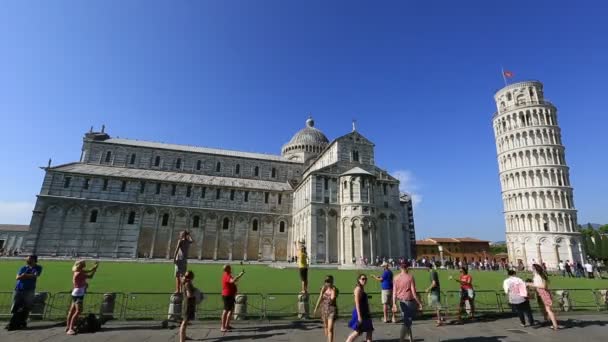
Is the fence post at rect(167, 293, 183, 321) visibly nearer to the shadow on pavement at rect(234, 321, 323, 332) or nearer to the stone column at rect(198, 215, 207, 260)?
the shadow on pavement at rect(234, 321, 323, 332)

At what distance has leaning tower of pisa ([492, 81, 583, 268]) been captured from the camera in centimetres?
4006

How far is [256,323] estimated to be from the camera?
837 centimetres

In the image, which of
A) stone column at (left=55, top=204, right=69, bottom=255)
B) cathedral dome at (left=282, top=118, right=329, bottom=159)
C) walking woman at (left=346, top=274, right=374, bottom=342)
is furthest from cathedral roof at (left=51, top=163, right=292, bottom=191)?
walking woman at (left=346, top=274, right=374, bottom=342)

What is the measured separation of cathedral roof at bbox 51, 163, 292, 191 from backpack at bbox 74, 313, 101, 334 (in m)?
32.6

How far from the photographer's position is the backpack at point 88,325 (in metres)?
7.06

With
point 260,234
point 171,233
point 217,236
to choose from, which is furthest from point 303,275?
point 171,233

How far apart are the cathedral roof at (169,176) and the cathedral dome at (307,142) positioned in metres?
9.31

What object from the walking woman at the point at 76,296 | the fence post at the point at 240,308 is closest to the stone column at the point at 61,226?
the walking woman at the point at 76,296

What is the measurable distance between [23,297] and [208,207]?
103ft

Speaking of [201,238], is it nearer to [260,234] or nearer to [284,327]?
[260,234]

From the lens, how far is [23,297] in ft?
24.0

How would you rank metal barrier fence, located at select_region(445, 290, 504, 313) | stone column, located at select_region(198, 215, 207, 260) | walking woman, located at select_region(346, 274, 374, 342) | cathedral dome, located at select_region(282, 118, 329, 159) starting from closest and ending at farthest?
walking woman, located at select_region(346, 274, 374, 342) → metal barrier fence, located at select_region(445, 290, 504, 313) → stone column, located at select_region(198, 215, 207, 260) → cathedral dome, located at select_region(282, 118, 329, 159)

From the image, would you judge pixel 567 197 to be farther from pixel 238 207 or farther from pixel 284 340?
pixel 284 340

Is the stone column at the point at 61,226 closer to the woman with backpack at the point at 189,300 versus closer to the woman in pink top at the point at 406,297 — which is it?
the woman with backpack at the point at 189,300
